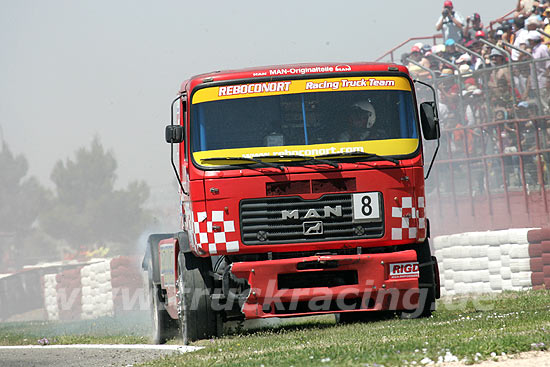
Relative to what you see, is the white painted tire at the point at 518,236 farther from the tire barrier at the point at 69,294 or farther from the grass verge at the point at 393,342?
the tire barrier at the point at 69,294

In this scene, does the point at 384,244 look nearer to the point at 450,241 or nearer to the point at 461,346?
the point at 461,346

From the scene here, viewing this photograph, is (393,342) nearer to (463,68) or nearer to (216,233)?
(216,233)

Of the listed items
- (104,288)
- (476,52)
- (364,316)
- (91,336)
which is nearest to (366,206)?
(364,316)

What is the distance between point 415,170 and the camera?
10.3 metres

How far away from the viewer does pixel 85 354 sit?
1091 cm

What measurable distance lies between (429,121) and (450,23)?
13372 mm

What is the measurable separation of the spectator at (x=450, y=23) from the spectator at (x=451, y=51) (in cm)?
17

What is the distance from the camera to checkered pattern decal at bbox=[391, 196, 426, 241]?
10.3m

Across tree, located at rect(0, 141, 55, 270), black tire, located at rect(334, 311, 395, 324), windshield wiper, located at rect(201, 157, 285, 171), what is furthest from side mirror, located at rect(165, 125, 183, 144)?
tree, located at rect(0, 141, 55, 270)

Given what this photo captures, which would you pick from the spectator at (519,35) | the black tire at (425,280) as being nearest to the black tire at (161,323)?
the black tire at (425,280)

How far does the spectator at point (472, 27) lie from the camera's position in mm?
22391

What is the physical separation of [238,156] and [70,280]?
71.0 ft

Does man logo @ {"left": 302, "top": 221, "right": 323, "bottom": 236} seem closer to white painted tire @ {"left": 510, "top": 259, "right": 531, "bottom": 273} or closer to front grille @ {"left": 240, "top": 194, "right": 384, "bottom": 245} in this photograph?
front grille @ {"left": 240, "top": 194, "right": 384, "bottom": 245}

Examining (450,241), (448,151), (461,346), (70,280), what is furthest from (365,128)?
(70,280)
